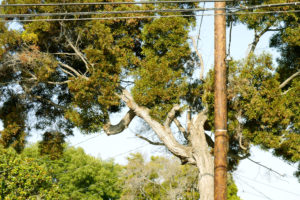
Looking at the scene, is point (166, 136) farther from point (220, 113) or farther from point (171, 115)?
point (220, 113)

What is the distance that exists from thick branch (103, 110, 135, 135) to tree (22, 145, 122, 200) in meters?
21.1

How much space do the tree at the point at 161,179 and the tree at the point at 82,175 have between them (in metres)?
6.99

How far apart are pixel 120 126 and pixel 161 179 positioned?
567 inches

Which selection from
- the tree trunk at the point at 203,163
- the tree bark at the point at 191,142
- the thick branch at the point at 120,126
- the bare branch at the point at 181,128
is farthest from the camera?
the thick branch at the point at 120,126

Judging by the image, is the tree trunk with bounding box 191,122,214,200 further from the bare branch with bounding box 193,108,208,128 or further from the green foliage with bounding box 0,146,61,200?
the green foliage with bounding box 0,146,61,200

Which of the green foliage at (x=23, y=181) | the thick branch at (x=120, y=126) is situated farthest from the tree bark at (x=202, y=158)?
the green foliage at (x=23, y=181)

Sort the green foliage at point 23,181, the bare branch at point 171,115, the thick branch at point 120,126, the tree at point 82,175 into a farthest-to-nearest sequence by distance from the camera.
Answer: the tree at point 82,175 < the green foliage at point 23,181 < the thick branch at point 120,126 < the bare branch at point 171,115

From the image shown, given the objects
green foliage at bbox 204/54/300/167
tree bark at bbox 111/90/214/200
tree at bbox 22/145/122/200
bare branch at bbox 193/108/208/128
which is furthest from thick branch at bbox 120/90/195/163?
tree at bbox 22/145/122/200

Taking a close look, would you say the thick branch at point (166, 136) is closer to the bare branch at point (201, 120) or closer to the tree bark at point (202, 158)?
the tree bark at point (202, 158)

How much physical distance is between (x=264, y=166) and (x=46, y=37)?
919 centimetres

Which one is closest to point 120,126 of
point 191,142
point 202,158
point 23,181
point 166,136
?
point 166,136

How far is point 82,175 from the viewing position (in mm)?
37000

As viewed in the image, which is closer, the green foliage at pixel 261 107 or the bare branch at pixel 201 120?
the green foliage at pixel 261 107

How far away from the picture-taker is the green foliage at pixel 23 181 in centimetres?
2306
